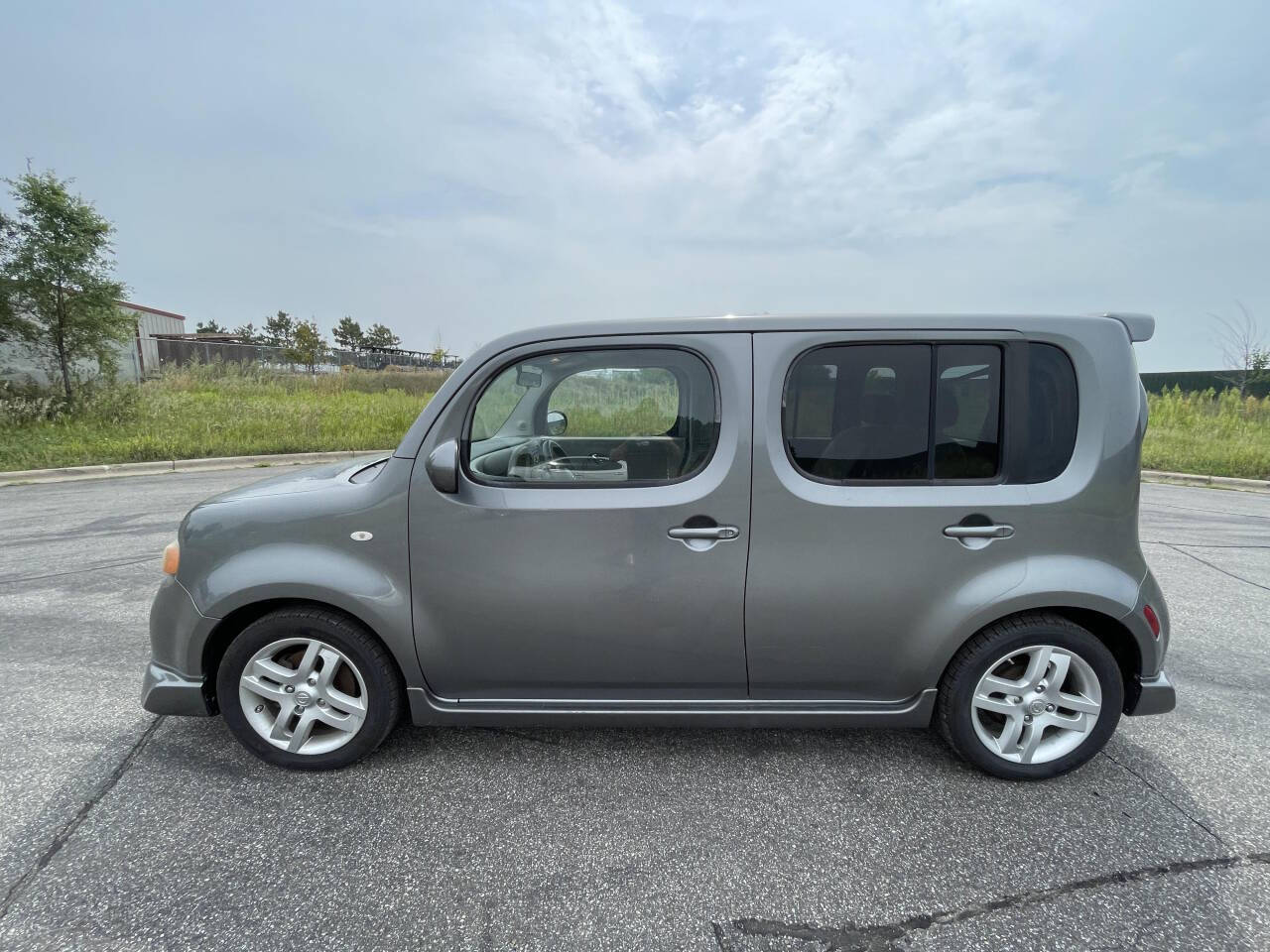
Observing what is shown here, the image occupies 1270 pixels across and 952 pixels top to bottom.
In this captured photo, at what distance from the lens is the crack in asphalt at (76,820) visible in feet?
6.13

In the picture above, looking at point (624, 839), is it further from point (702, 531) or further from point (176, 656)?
point (176, 656)

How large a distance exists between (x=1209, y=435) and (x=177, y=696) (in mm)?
19116

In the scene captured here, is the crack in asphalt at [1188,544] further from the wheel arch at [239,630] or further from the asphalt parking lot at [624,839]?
the wheel arch at [239,630]

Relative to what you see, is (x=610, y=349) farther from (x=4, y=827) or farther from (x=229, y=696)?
(x=4, y=827)

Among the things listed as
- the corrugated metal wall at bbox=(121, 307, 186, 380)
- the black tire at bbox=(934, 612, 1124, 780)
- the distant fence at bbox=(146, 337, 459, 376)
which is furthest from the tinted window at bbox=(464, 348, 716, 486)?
the corrugated metal wall at bbox=(121, 307, 186, 380)

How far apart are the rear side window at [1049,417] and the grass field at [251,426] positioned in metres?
11.9

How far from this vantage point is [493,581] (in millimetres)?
2309

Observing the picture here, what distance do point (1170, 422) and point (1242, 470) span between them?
6.33 m

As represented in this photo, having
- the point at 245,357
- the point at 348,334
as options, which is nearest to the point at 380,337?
the point at 348,334

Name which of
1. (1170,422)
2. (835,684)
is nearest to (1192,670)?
(835,684)

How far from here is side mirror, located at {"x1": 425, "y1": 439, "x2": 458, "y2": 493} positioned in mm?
2217

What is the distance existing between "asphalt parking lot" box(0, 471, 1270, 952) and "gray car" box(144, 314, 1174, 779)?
253mm

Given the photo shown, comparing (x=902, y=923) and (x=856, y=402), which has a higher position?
(x=856, y=402)

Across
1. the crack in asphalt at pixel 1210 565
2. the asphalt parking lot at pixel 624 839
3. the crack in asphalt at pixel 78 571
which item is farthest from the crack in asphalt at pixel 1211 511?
the crack in asphalt at pixel 78 571
